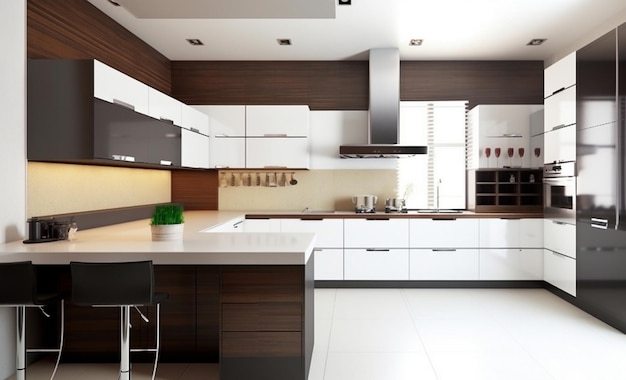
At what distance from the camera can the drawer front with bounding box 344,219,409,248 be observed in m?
5.47

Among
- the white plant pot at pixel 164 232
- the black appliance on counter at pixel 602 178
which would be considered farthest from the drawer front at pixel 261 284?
the black appliance on counter at pixel 602 178

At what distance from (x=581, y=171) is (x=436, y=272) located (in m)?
1.90

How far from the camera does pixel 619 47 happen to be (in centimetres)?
386

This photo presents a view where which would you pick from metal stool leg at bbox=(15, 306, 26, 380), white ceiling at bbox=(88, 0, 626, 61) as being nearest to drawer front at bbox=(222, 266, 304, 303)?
metal stool leg at bbox=(15, 306, 26, 380)

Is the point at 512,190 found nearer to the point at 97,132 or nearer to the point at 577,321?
the point at 577,321

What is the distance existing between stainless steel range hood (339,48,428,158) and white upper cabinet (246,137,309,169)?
19.7 inches

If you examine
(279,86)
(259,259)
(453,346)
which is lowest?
(453,346)

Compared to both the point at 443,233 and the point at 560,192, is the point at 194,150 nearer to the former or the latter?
the point at 443,233

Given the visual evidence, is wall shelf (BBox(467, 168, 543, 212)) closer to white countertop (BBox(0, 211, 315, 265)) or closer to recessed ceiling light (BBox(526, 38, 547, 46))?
recessed ceiling light (BBox(526, 38, 547, 46))

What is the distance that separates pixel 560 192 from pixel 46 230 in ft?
15.5

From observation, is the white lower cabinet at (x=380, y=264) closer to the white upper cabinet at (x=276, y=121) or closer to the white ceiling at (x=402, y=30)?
the white upper cabinet at (x=276, y=121)

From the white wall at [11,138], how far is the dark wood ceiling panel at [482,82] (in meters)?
4.38

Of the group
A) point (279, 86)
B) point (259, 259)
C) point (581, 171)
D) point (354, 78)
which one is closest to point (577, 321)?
point (581, 171)

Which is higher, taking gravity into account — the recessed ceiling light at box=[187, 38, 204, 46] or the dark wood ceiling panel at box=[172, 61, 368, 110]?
the recessed ceiling light at box=[187, 38, 204, 46]
